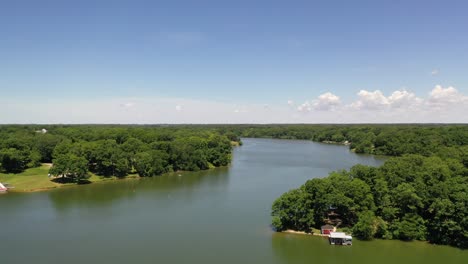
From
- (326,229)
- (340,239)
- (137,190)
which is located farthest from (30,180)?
(340,239)

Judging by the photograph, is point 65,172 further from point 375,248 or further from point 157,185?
point 375,248

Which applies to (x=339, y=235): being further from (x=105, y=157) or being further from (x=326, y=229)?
(x=105, y=157)

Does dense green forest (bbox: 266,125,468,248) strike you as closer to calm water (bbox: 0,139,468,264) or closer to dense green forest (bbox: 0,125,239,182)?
calm water (bbox: 0,139,468,264)

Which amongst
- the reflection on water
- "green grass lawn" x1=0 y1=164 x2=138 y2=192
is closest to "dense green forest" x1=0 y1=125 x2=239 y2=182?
"green grass lawn" x1=0 y1=164 x2=138 y2=192

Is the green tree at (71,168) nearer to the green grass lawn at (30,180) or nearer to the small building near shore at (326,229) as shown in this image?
the green grass lawn at (30,180)

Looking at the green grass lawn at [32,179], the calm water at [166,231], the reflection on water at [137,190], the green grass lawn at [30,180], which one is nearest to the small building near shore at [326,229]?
the calm water at [166,231]

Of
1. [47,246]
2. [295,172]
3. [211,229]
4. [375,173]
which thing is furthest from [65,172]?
[375,173]
